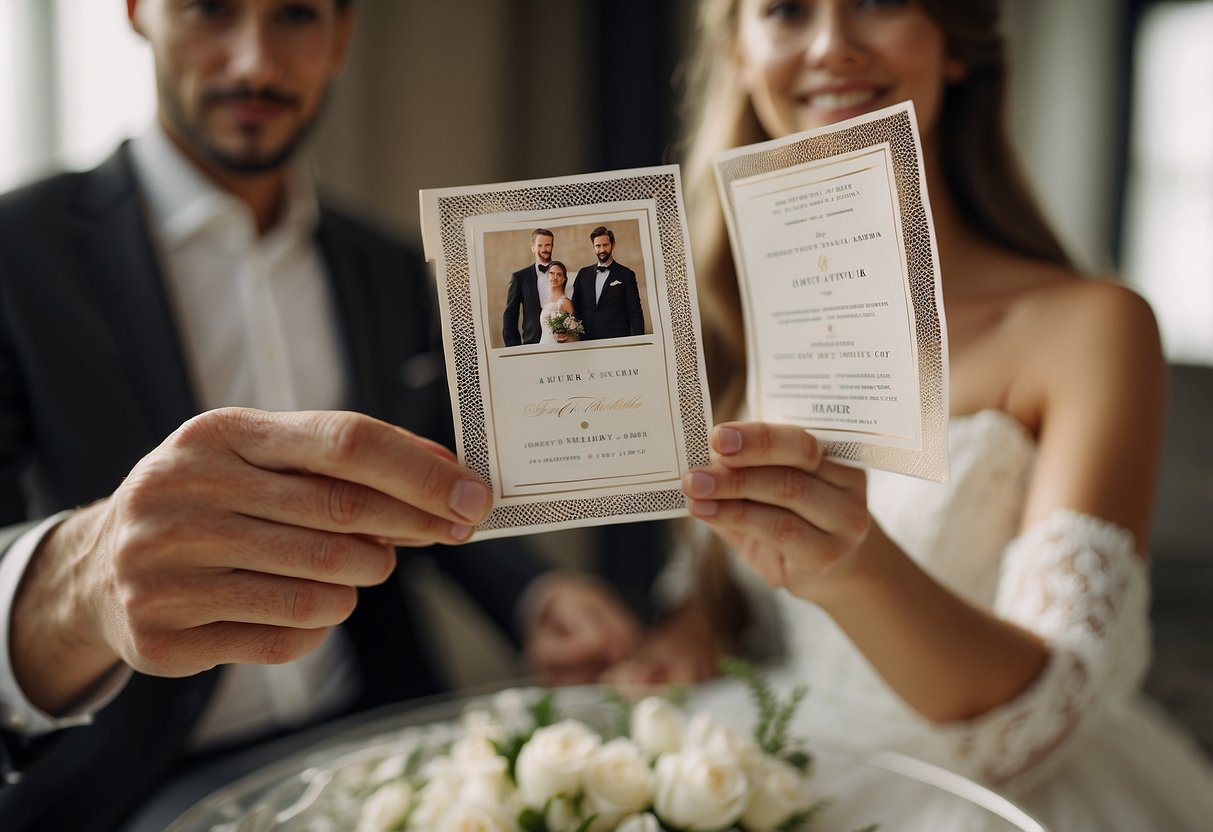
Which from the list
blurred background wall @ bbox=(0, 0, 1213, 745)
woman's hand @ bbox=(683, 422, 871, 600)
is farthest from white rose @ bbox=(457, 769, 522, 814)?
blurred background wall @ bbox=(0, 0, 1213, 745)

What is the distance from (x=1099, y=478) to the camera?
109 cm

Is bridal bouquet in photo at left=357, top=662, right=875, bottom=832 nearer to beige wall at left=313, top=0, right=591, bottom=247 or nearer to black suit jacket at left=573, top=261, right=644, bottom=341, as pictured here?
black suit jacket at left=573, top=261, right=644, bottom=341

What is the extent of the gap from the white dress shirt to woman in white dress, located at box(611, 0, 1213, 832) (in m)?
0.80

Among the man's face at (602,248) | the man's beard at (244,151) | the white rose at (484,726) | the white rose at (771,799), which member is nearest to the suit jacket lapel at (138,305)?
the man's beard at (244,151)

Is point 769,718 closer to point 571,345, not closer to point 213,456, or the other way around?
point 571,345

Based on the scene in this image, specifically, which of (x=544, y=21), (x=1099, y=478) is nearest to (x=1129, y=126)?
(x=544, y=21)

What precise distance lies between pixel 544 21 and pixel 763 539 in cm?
327

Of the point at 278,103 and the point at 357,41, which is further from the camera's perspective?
the point at 357,41

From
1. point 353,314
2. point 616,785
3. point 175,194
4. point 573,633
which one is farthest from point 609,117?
point 616,785

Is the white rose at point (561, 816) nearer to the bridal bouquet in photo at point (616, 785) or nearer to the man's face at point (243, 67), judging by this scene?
the bridal bouquet in photo at point (616, 785)

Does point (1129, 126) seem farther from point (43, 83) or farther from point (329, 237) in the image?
point (43, 83)

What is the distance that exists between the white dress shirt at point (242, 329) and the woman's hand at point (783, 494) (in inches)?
40.6

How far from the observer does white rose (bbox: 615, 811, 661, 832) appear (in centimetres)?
76

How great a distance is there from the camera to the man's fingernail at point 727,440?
747 mm
